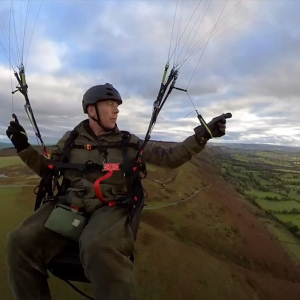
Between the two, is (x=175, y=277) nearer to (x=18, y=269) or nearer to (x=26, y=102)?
(x=18, y=269)

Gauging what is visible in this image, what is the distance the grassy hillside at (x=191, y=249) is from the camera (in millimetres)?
5199

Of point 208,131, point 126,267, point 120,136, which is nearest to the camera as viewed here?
point 126,267

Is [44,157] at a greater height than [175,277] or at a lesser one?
greater

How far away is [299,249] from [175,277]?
26.4 feet

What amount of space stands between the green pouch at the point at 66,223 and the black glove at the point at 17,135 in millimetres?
927

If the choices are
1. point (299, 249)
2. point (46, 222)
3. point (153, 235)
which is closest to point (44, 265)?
point (46, 222)

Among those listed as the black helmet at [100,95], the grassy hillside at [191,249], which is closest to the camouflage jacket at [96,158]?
the black helmet at [100,95]

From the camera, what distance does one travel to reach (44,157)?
3.71 meters

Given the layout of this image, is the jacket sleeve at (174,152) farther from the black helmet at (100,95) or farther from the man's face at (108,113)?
the black helmet at (100,95)

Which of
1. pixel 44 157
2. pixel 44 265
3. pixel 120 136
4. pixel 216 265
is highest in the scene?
pixel 120 136

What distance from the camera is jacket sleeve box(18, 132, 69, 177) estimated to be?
354 cm

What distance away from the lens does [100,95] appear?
376 centimetres

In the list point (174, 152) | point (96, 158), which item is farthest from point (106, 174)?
point (174, 152)

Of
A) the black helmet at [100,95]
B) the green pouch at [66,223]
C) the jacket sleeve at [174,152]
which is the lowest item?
the green pouch at [66,223]
